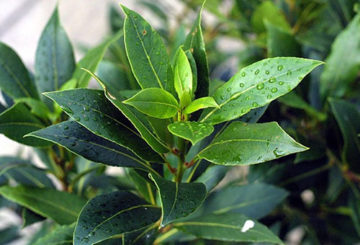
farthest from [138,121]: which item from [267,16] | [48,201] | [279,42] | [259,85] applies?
[267,16]

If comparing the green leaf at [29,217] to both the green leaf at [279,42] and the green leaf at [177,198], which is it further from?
the green leaf at [279,42]

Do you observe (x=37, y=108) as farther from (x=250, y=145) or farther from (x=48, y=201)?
(x=250, y=145)

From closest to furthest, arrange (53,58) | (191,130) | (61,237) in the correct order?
(191,130) → (61,237) → (53,58)

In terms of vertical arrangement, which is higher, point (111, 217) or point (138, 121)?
point (138, 121)

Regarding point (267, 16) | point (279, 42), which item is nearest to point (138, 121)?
point (279, 42)

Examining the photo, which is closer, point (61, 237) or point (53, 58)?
point (61, 237)

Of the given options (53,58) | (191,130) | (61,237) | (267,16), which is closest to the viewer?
(191,130)

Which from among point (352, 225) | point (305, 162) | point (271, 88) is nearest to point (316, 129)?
point (305, 162)

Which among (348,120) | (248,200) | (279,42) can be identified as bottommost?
(248,200)
